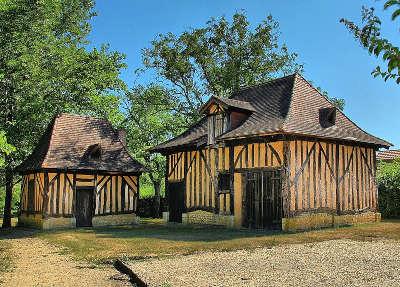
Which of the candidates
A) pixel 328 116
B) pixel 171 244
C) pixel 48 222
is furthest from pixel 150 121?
pixel 171 244

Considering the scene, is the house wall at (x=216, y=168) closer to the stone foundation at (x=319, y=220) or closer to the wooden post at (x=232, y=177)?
the wooden post at (x=232, y=177)

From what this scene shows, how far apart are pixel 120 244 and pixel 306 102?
10110mm

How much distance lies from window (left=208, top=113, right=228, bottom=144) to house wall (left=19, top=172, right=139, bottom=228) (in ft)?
19.8

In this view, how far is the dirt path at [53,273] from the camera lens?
7309mm

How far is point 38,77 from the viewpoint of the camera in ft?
69.5

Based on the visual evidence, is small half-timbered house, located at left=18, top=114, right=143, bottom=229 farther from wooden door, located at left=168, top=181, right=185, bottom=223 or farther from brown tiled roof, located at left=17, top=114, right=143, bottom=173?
wooden door, located at left=168, top=181, right=185, bottom=223

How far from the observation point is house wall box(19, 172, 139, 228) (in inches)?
779

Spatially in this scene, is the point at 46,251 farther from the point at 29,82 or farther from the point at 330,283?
the point at 29,82

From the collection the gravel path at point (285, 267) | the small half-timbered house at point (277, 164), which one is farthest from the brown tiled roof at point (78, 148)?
the gravel path at point (285, 267)

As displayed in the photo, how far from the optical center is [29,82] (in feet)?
69.0

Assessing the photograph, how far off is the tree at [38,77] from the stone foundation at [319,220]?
483 inches

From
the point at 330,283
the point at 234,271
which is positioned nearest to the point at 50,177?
the point at 234,271

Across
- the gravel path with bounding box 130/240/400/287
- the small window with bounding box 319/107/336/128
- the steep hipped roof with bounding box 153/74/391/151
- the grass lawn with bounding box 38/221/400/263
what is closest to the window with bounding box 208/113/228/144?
the steep hipped roof with bounding box 153/74/391/151

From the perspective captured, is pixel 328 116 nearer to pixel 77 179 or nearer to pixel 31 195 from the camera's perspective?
pixel 77 179
